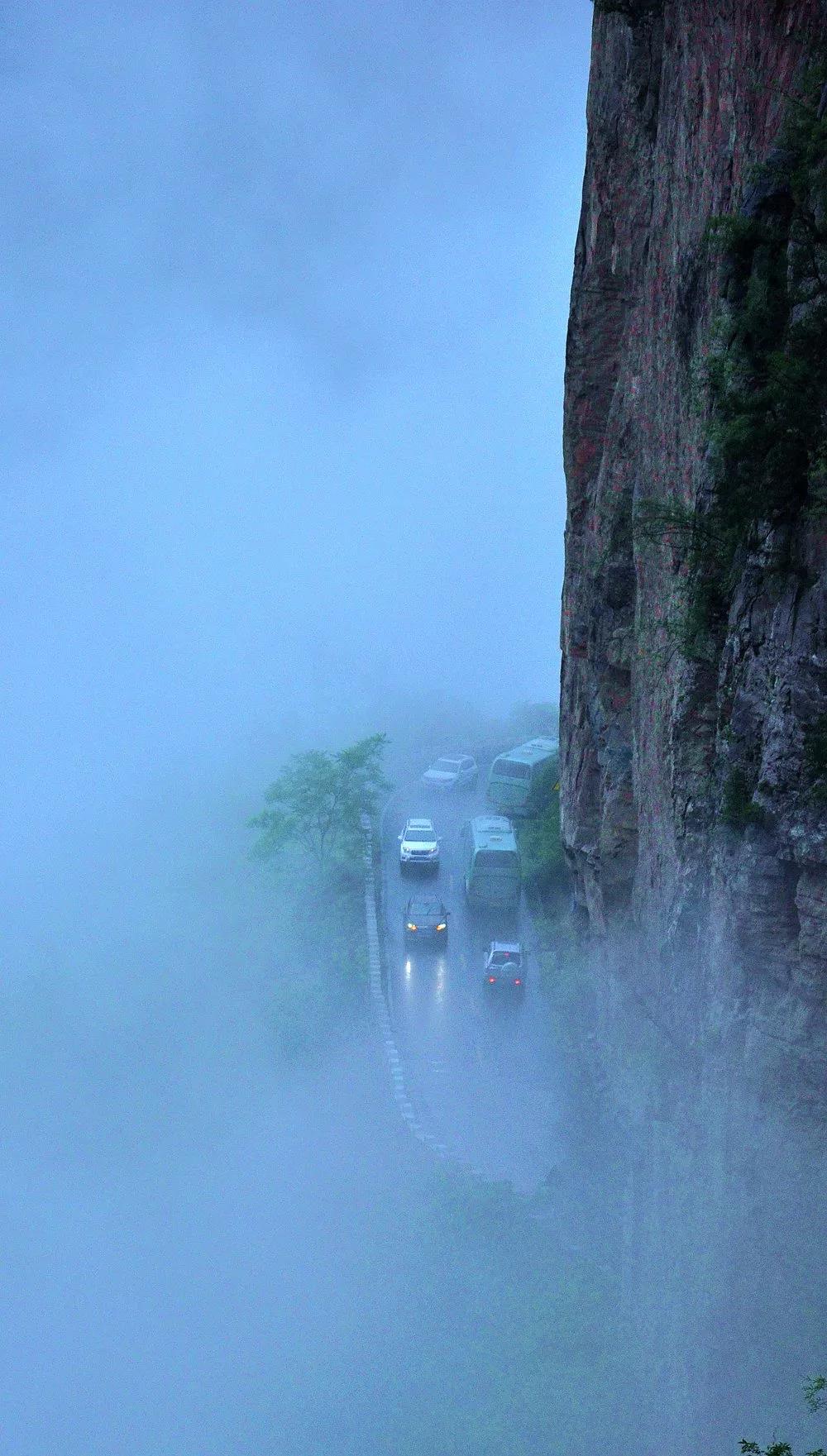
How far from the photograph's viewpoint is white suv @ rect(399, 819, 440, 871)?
125 ft

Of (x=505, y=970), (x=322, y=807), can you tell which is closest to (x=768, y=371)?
(x=505, y=970)

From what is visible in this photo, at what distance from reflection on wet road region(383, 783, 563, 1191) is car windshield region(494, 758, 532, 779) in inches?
227

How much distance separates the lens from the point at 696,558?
13.5 meters

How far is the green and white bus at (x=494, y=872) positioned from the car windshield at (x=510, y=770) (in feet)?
23.4

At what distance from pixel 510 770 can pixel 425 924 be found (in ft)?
35.6

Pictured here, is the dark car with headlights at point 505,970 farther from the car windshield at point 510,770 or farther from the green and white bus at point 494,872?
the car windshield at point 510,770

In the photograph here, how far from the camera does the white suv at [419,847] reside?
1497 inches

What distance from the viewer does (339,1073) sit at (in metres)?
30.3

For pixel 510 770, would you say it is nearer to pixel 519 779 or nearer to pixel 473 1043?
pixel 519 779

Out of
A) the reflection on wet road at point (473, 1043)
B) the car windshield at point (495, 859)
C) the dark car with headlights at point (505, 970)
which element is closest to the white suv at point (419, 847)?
the reflection on wet road at point (473, 1043)

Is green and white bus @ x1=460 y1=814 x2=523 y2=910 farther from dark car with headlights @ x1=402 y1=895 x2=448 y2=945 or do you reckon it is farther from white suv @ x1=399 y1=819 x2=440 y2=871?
white suv @ x1=399 y1=819 x2=440 y2=871

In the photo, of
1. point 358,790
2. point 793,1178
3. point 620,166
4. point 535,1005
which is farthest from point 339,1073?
point 620,166

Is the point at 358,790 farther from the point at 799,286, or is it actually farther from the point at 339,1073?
the point at 799,286

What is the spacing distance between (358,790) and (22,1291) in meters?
18.7
